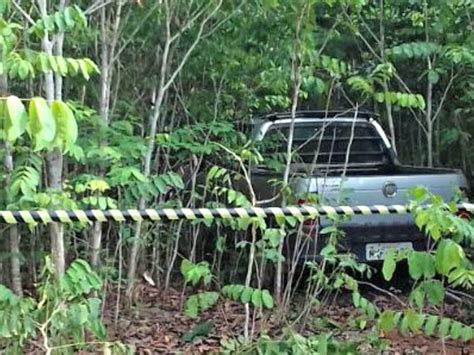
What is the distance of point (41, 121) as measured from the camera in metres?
2.26

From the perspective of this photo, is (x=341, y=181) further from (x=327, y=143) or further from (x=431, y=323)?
(x=431, y=323)

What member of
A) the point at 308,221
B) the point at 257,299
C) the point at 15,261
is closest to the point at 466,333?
the point at 257,299

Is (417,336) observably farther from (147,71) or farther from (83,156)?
(147,71)

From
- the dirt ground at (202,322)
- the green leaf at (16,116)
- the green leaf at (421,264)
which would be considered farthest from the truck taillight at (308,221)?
the green leaf at (16,116)

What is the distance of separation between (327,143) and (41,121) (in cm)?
554

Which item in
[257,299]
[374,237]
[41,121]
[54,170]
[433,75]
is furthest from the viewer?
[433,75]

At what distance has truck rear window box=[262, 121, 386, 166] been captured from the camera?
22.2 feet

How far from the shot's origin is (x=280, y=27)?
20.7 feet

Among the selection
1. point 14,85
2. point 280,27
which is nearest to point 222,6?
point 280,27

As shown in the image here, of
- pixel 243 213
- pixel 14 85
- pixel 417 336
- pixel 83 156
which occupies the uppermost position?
pixel 14 85

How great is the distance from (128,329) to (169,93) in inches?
87.0

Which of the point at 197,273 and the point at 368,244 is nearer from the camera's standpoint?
the point at 197,273

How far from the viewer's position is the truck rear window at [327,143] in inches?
266

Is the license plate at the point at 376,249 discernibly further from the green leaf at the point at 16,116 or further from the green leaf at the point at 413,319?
the green leaf at the point at 16,116
